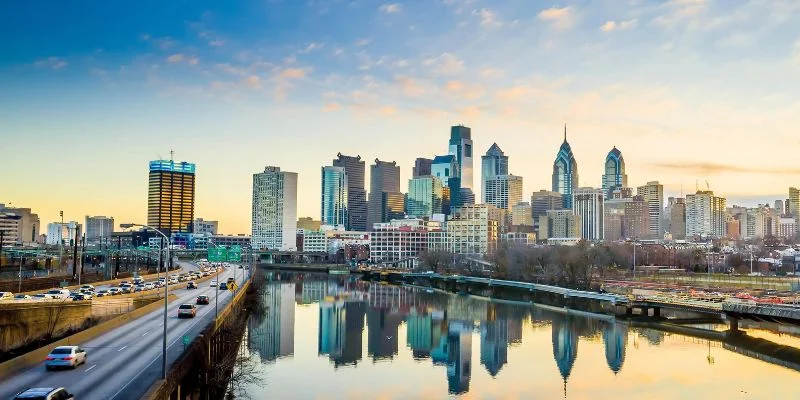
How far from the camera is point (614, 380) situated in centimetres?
5169

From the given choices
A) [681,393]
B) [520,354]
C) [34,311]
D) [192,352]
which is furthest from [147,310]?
[681,393]

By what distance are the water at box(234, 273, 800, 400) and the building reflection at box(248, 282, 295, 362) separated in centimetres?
15

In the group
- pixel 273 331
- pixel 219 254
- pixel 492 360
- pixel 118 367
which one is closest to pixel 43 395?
pixel 118 367

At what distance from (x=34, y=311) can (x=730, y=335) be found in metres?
62.1

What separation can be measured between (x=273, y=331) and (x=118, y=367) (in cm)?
4068

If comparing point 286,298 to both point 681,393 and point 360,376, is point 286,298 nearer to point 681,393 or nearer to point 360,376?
point 360,376

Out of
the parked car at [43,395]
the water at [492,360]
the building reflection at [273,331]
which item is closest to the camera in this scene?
the parked car at [43,395]

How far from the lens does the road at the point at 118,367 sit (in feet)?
93.1

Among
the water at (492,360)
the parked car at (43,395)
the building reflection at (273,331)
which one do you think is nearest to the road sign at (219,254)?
the building reflection at (273,331)

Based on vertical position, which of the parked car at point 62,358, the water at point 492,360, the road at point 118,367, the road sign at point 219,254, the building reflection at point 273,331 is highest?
the road sign at point 219,254

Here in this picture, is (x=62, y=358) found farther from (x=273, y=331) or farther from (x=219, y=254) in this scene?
(x=219, y=254)

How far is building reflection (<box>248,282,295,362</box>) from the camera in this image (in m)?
60.9

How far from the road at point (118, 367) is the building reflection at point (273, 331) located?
1140cm

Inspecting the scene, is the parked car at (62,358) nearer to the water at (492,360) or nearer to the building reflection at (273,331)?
the water at (492,360)
